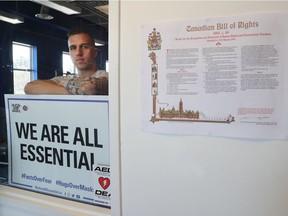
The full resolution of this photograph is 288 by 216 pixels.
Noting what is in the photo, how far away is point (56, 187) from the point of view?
1.28 m

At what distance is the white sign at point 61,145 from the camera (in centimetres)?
115

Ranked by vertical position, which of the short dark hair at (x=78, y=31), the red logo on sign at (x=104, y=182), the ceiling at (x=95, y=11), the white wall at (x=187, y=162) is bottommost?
the red logo on sign at (x=104, y=182)

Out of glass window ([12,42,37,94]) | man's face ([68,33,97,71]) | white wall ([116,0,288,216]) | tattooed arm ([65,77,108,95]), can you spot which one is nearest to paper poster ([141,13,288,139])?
white wall ([116,0,288,216])

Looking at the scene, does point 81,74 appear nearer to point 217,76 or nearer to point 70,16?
point 70,16

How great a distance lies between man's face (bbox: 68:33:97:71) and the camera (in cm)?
116

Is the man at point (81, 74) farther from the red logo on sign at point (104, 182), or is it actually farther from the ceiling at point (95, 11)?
the red logo on sign at point (104, 182)

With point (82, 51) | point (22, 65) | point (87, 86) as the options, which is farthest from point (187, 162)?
point (22, 65)

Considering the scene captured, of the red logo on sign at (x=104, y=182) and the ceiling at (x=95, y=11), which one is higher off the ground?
the ceiling at (x=95, y=11)

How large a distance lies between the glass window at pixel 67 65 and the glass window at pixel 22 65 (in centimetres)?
18

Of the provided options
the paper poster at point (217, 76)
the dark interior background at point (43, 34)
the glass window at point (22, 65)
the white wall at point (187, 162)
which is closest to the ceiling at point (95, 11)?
the dark interior background at point (43, 34)

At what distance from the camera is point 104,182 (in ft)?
3.78

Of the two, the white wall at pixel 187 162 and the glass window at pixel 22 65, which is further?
the glass window at pixel 22 65

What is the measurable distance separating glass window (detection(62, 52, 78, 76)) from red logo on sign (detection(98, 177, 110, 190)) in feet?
1.74

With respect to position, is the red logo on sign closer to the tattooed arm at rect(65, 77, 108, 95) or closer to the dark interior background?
the tattooed arm at rect(65, 77, 108, 95)
